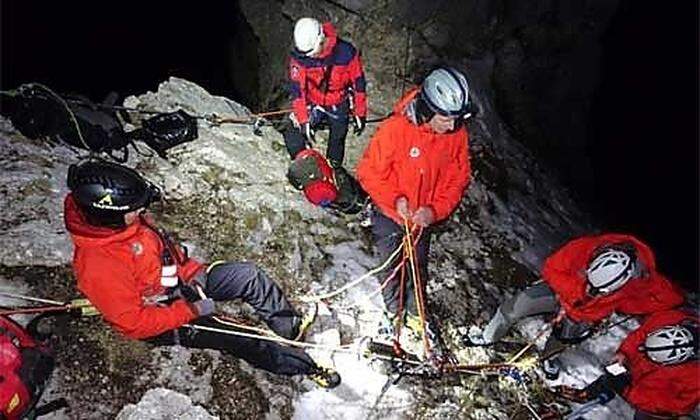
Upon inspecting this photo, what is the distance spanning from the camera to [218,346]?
4.93m

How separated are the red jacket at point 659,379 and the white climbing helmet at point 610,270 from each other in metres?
0.53

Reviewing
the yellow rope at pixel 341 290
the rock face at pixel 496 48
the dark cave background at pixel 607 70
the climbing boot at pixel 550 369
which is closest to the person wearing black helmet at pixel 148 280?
the yellow rope at pixel 341 290

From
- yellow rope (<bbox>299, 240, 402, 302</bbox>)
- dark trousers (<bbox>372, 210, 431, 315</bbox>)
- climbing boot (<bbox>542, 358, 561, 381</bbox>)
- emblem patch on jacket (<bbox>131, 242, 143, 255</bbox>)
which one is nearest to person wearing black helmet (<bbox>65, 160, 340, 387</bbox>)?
emblem patch on jacket (<bbox>131, 242, 143, 255</bbox>)

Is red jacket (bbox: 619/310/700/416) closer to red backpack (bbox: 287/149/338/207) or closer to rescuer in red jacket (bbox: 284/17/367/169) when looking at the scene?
red backpack (bbox: 287/149/338/207)

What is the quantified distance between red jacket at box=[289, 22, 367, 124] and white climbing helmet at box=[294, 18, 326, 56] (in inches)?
4.6

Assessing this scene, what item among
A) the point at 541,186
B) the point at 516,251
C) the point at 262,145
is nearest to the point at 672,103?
the point at 541,186

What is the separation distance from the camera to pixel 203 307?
466cm

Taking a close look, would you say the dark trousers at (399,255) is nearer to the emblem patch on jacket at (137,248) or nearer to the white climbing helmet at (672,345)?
the white climbing helmet at (672,345)

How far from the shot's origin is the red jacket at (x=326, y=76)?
6.75 m

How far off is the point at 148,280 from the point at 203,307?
447 millimetres

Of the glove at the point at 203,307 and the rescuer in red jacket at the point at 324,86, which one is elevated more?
the rescuer in red jacket at the point at 324,86

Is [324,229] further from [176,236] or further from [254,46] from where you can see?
[254,46]

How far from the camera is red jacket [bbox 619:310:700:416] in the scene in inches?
198

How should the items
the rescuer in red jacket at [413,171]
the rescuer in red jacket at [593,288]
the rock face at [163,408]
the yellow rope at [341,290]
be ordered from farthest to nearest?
the yellow rope at [341,290] < the rescuer in red jacket at [413,171] < the rescuer in red jacket at [593,288] < the rock face at [163,408]
